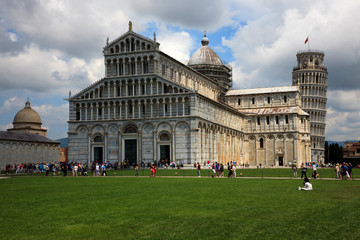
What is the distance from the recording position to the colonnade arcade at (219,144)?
223 ft

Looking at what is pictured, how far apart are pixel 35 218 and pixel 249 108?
92.3 meters

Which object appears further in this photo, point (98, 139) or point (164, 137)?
point (98, 139)

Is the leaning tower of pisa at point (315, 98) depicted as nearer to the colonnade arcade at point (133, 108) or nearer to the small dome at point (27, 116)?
the colonnade arcade at point (133, 108)

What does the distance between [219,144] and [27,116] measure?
2077 inches

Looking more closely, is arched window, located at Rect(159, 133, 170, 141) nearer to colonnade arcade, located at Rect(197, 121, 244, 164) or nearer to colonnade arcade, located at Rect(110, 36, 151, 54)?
colonnade arcade, located at Rect(197, 121, 244, 164)

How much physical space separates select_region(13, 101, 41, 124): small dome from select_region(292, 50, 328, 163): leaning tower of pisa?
2950 inches

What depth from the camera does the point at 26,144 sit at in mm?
81438

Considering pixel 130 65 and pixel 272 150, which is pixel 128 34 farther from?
pixel 272 150

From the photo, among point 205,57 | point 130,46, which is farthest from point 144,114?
point 205,57

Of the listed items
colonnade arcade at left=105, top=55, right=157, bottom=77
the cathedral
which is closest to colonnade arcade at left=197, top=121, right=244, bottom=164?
the cathedral

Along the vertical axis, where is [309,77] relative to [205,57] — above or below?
below

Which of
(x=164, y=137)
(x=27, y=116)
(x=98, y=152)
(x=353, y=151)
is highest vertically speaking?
(x=27, y=116)

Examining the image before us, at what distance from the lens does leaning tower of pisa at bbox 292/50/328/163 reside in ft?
408

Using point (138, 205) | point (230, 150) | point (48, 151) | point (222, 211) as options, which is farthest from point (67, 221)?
point (48, 151)
